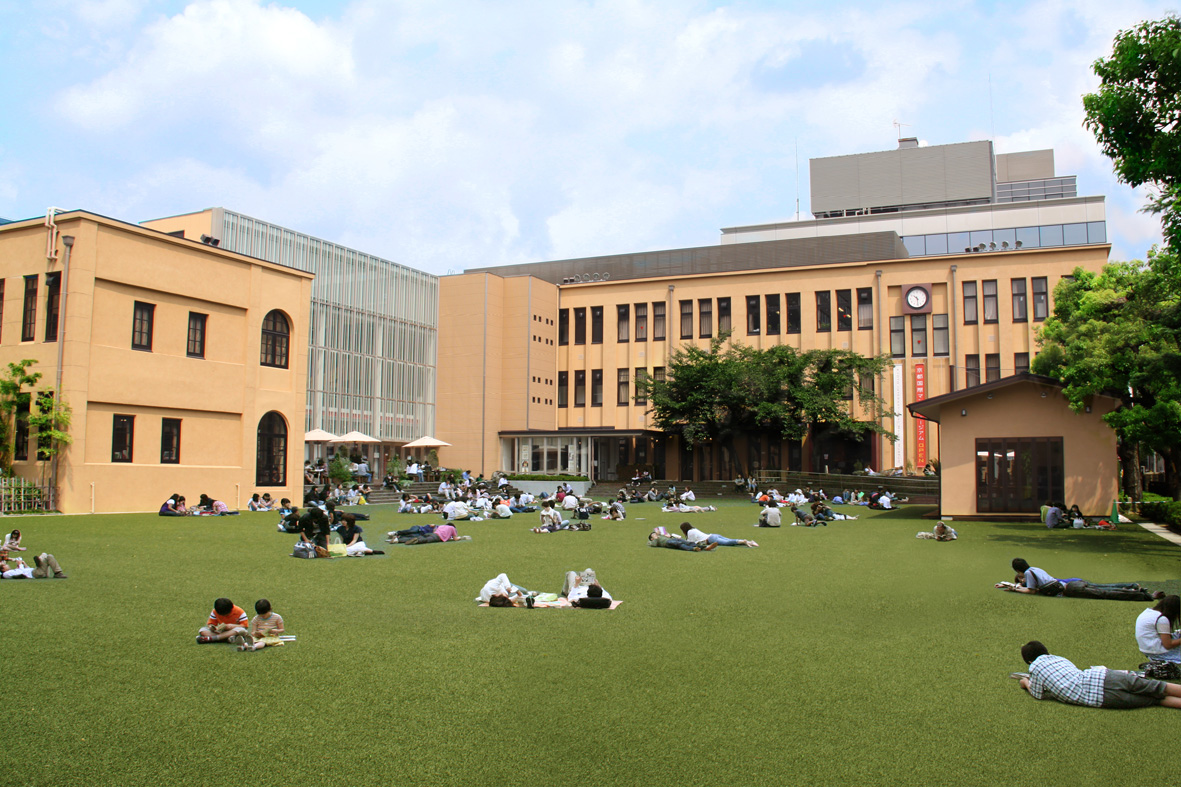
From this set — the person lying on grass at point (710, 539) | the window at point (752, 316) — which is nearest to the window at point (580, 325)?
the window at point (752, 316)

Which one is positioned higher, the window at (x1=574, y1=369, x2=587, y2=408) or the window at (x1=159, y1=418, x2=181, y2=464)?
the window at (x1=574, y1=369, x2=587, y2=408)

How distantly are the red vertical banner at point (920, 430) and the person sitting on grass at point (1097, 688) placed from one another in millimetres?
38844

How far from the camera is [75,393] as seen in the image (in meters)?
24.9

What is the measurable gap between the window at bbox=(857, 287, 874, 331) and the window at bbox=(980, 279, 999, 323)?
5.49 m

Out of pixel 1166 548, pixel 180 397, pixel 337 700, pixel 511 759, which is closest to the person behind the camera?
pixel 511 759

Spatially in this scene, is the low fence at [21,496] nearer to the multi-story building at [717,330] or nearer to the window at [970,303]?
the multi-story building at [717,330]

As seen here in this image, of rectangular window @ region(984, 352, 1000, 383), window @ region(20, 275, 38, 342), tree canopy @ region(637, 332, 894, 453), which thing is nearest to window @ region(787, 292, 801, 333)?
tree canopy @ region(637, 332, 894, 453)

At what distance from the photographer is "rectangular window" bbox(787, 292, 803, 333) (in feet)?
159

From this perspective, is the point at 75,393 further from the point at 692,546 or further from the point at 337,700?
the point at 337,700

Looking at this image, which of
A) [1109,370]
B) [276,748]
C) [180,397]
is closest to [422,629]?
[276,748]

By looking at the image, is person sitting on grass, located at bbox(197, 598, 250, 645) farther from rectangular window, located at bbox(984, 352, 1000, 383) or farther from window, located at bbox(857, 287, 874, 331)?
rectangular window, located at bbox(984, 352, 1000, 383)

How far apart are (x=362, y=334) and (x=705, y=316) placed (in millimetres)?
19324

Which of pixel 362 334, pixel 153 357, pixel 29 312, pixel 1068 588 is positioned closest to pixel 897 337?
pixel 362 334

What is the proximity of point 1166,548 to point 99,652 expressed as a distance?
19.0 metres
